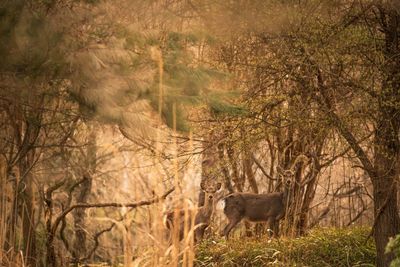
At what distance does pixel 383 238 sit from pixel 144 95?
13.3 feet

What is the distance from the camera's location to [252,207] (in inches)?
479

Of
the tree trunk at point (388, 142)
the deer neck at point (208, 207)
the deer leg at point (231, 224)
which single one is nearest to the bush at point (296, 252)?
the tree trunk at point (388, 142)

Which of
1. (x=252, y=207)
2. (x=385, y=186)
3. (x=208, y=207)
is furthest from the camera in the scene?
(x=252, y=207)

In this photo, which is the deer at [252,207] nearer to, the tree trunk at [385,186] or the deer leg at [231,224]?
the deer leg at [231,224]

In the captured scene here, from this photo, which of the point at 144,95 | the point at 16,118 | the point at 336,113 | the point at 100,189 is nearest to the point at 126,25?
the point at 144,95

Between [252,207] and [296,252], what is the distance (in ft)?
6.94

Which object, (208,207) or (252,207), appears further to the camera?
(252,207)

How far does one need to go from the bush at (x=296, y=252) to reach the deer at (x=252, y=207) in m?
1.33

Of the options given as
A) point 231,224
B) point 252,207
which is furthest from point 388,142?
point 231,224

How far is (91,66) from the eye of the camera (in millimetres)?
6496

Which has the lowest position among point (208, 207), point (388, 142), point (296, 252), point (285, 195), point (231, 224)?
point (296, 252)

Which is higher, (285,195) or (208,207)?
(285,195)

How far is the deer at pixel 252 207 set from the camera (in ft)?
39.8

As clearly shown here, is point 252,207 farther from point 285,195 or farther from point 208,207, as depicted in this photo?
point 208,207
